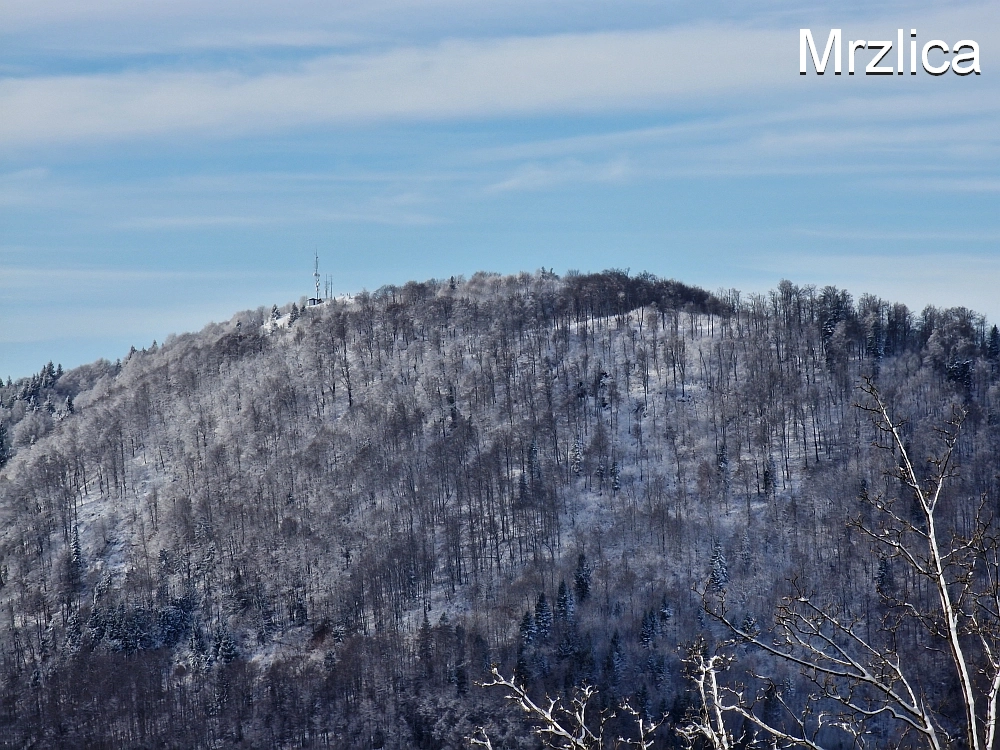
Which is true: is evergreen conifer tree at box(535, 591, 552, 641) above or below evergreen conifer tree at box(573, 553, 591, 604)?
below

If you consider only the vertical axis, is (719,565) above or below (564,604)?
above

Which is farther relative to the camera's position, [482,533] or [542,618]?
[482,533]

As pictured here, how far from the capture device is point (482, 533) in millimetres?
158875

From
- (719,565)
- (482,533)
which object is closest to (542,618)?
(719,565)

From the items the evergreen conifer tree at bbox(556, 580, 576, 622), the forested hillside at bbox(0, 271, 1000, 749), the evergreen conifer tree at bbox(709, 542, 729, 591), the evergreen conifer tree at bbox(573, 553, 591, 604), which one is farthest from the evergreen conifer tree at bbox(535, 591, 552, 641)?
the evergreen conifer tree at bbox(709, 542, 729, 591)

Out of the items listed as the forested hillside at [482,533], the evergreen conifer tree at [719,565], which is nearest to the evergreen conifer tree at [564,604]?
the forested hillside at [482,533]

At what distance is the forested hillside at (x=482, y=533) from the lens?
13012 centimetres

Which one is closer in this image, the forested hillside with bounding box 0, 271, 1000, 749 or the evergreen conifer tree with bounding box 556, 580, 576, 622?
the forested hillside with bounding box 0, 271, 1000, 749

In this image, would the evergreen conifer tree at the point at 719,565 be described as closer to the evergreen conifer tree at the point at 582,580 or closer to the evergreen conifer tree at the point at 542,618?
the evergreen conifer tree at the point at 582,580

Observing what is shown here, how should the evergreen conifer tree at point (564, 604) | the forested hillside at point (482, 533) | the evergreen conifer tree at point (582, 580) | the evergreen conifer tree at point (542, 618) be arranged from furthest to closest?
1. the evergreen conifer tree at point (582, 580)
2. the evergreen conifer tree at point (564, 604)
3. the evergreen conifer tree at point (542, 618)
4. the forested hillside at point (482, 533)

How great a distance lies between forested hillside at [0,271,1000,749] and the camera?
427 feet

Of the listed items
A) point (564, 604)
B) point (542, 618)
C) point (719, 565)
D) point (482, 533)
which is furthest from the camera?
point (482, 533)

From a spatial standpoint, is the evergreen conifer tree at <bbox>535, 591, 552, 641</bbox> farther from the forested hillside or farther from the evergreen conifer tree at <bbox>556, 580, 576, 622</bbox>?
the evergreen conifer tree at <bbox>556, 580, 576, 622</bbox>

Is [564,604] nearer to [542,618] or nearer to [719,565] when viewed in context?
[542,618]
